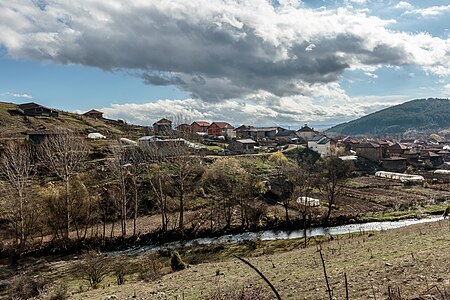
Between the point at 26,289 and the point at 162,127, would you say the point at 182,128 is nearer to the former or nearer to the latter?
the point at 26,289

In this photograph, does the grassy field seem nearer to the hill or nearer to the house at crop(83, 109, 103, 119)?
the hill

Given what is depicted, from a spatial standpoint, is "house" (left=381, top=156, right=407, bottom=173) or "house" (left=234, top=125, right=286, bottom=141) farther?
"house" (left=234, top=125, right=286, bottom=141)

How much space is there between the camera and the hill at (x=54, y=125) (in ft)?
279

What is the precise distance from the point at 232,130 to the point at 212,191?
83.1 m

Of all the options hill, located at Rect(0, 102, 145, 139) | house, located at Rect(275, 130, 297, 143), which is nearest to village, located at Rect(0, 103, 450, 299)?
hill, located at Rect(0, 102, 145, 139)

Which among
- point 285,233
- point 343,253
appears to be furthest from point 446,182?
point 343,253

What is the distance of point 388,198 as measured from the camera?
57.5 m

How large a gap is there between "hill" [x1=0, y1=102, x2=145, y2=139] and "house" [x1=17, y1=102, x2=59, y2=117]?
2323mm

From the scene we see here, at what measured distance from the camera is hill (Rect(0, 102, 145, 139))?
84981mm

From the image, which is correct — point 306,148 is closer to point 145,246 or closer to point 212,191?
point 212,191

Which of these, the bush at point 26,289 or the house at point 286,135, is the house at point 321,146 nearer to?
the house at point 286,135

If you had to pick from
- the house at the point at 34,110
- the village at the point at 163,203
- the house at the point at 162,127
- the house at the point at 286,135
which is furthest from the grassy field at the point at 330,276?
the house at the point at 286,135

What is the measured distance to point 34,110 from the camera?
104 m

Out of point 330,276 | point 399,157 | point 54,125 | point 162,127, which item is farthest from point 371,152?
point 330,276
